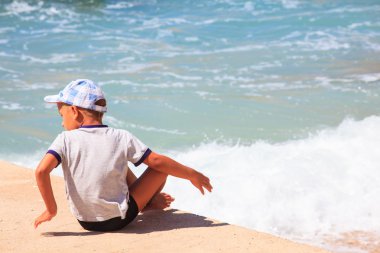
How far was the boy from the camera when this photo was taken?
393cm

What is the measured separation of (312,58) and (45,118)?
534 cm

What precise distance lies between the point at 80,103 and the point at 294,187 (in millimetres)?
2657

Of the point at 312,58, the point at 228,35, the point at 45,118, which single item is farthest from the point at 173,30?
the point at 45,118

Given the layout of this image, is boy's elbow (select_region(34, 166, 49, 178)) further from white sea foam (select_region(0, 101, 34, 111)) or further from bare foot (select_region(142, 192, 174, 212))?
white sea foam (select_region(0, 101, 34, 111))

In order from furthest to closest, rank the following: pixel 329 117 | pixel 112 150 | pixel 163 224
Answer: pixel 329 117
pixel 163 224
pixel 112 150

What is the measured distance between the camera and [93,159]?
3.96 meters

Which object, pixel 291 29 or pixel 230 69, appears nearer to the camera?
pixel 230 69

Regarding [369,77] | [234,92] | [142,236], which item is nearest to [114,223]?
[142,236]

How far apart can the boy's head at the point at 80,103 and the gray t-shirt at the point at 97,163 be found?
60mm

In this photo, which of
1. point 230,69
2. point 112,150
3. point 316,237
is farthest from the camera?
point 230,69

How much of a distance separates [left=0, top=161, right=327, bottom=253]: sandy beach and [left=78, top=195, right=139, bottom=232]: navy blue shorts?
38 millimetres

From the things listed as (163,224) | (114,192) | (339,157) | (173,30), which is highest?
(114,192)

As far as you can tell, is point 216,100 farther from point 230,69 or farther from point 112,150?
point 112,150

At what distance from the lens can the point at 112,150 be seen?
13.0 ft
